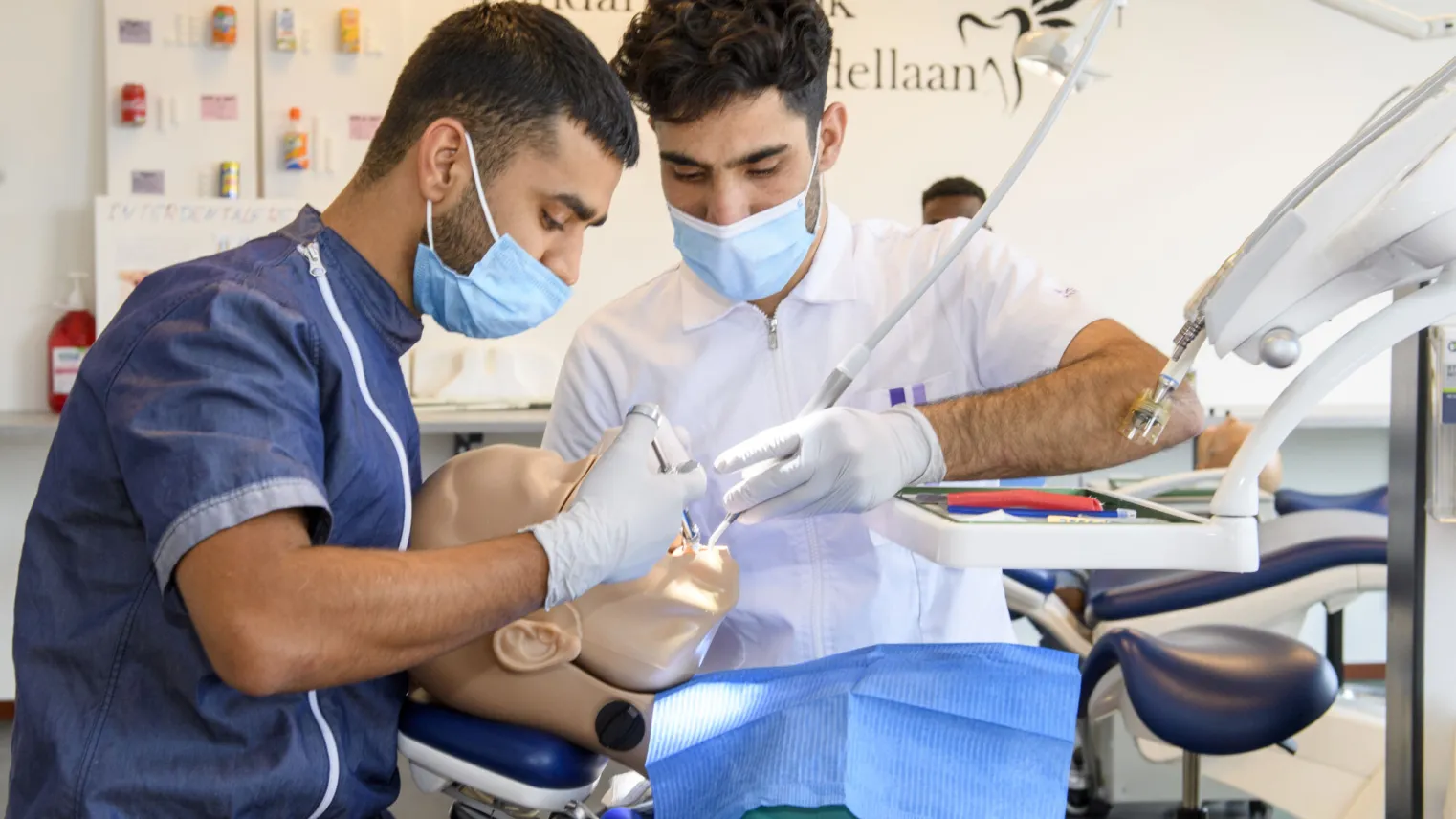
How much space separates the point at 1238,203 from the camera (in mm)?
5059

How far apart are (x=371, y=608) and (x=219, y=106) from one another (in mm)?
3851

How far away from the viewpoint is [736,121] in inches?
64.7

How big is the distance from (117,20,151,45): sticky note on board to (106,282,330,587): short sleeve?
375 centimetres

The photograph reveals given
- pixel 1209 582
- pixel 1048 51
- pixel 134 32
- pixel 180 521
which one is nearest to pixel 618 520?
pixel 180 521

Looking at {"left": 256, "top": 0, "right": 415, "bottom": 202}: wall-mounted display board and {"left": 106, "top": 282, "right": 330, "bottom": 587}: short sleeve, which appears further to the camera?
{"left": 256, "top": 0, "right": 415, "bottom": 202}: wall-mounted display board

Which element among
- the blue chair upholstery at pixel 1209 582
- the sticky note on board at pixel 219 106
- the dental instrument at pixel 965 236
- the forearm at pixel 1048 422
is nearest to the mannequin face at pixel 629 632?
the dental instrument at pixel 965 236

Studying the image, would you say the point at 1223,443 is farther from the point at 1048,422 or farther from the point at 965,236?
the point at 965,236

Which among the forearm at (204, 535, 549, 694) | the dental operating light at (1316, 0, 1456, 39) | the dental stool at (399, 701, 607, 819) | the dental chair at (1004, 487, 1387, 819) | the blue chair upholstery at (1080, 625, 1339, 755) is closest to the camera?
the forearm at (204, 535, 549, 694)

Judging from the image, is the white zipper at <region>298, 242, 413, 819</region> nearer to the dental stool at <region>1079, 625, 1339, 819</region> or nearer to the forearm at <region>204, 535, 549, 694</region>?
the forearm at <region>204, 535, 549, 694</region>

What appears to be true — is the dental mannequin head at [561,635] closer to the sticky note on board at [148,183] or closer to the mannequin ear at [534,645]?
the mannequin ear at [534,645]

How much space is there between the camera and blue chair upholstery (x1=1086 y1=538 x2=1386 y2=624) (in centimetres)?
277

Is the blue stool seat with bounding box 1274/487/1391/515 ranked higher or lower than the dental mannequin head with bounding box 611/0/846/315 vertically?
lower

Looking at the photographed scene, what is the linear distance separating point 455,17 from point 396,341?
0.36 m

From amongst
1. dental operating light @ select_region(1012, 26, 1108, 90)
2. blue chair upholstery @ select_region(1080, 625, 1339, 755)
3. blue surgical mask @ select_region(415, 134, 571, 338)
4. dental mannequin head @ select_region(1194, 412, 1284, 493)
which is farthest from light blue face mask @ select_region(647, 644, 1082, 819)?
dental mannequin head @ select_region(1194, 412, 1284, 493)
